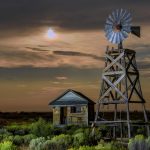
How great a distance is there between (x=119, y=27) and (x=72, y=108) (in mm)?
15537

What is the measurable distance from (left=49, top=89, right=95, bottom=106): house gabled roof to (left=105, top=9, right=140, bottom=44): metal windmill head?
12.9 m

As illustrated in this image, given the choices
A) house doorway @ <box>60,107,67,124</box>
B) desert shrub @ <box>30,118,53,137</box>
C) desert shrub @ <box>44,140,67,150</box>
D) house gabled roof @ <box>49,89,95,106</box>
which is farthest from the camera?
house doorway @ <box>60,107,67,124</box>

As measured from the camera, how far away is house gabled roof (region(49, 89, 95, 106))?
2176 inches

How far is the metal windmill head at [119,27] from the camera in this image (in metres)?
43.7

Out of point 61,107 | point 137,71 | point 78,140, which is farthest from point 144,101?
point 61,107

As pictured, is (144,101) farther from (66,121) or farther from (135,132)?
(66,121)

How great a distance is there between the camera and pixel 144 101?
143 ft

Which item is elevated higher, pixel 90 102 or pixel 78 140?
pixel 90 102

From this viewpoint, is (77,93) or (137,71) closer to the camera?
(137,71)

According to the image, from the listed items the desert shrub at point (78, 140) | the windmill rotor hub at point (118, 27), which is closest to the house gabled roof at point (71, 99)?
the windmill rotor hub at point (118, 27)

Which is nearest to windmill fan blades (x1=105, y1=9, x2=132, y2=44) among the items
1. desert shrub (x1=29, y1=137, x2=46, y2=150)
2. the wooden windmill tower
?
the wooden windmill tower

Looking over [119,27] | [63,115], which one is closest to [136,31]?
[119,27]

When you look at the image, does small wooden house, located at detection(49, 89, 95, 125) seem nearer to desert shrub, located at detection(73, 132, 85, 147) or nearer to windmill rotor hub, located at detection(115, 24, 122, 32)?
windmill rotor hub, located at detection(115, 24, 122, 32)

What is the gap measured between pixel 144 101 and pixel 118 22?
7.64 metres
